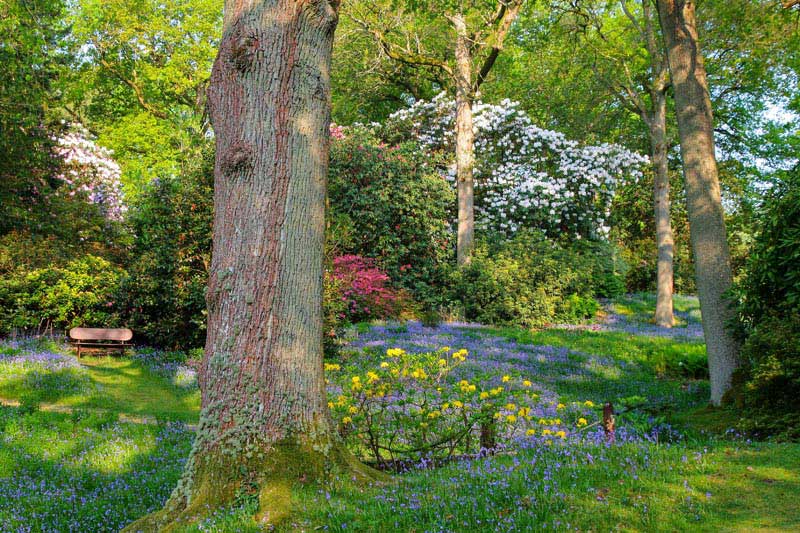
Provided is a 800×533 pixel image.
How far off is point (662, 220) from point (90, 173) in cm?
1889

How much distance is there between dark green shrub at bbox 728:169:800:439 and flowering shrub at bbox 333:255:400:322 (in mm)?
10067

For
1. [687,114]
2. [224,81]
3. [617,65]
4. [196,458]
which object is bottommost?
[196,458]

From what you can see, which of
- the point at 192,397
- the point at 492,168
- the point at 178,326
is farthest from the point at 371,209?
the point at 192,397

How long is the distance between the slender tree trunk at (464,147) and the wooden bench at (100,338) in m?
10.1

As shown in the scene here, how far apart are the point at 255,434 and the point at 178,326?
10.4 m

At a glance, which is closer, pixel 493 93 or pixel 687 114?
pixel 687 114

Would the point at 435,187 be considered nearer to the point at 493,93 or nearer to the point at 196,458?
the point at 493,93

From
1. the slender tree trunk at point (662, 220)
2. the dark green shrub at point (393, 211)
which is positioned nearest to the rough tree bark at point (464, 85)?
the dark green shrub at point (393, 211)

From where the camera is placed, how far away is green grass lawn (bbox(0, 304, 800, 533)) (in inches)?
151

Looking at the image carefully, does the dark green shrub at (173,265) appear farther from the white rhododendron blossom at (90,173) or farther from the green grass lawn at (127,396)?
the white rhododendron blossom at (90,173)

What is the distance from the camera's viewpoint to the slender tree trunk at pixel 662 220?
17.9m

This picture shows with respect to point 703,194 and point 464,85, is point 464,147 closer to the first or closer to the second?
point 464,85

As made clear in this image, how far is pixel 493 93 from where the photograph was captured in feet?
103

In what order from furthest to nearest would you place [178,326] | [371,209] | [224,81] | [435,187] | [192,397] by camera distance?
1. [435,187]
2. [371,209]
3. [178,326]
4. [192,397]
5. [224,81]
